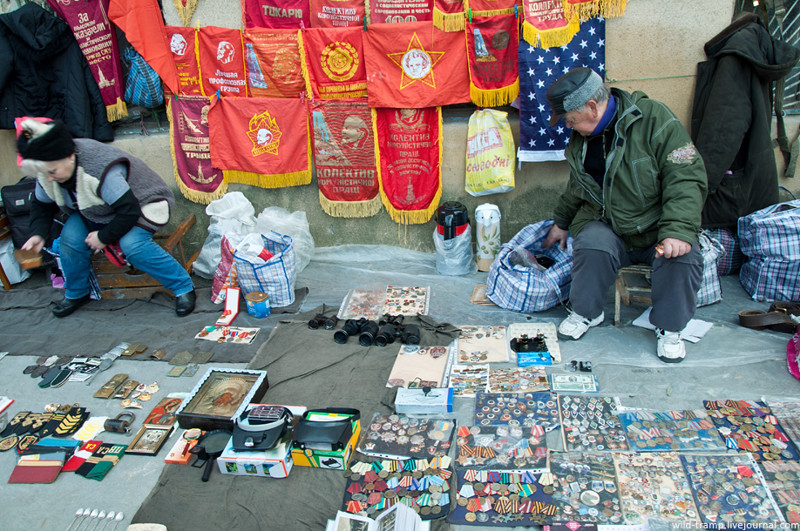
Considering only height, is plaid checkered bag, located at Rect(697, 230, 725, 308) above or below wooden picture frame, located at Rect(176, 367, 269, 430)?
above

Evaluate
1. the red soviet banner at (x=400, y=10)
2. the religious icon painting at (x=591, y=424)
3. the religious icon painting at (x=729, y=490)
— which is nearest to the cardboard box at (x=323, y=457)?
the religious icon painting at (x=591, y=424)

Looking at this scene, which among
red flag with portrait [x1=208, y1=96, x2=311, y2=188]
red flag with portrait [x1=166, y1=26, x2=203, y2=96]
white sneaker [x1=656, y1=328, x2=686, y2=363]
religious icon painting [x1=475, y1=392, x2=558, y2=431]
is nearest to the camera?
religious icon painting [x1=475, y1=392, x2=558, y2=431]

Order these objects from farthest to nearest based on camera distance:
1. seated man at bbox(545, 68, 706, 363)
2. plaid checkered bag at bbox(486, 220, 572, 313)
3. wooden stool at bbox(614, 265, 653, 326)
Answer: plaid checkered bag at bbox(486, 220, 572, 313)
wooden stool at bbox(614, 265, 653, 326)
seated man at bbox(545, 68, 706, 363)

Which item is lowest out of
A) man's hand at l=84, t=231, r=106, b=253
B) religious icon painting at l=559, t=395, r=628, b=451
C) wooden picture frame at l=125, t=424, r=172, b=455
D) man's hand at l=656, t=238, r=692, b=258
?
wooden picture frame at l=125, t=424, r=172, b=455

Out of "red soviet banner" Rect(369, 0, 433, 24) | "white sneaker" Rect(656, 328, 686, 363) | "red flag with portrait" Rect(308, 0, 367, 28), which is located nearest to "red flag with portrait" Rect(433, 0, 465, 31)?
"red soviet banner" Rect(369, 0, 433, 24)

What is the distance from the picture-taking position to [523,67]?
401 centimetres

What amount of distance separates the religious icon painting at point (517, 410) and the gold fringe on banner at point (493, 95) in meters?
2.34

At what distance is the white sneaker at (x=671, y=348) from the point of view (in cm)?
307

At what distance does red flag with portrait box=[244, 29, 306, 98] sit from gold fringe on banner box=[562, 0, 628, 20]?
2.07 m

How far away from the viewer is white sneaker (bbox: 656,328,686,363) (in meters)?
3.07

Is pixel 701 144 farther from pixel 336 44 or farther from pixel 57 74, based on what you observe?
pixel 57 74

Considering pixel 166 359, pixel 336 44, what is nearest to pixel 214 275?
pixel 166 359

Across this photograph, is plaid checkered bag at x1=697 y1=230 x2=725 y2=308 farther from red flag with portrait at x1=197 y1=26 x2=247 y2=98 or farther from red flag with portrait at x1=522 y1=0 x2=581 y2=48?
red flag with portrait at x1=197 y1=26 x2=247 y2=98

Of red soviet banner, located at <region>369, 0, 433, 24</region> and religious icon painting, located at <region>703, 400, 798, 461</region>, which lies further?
red soviet banner, located at <region>369, 0, 433, 24</region>
